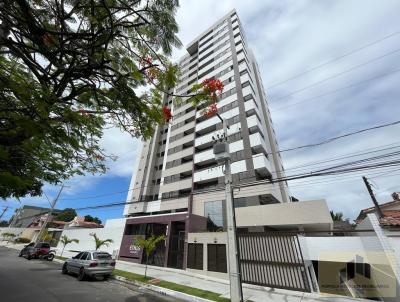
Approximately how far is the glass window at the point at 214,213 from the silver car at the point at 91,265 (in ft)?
42.7

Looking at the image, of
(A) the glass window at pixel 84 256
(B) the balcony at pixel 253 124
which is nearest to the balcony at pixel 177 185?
(B) the balcony at pixel 253 124

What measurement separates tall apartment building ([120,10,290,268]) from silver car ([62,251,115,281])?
571 centimetres

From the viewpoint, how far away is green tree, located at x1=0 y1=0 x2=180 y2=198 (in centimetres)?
358

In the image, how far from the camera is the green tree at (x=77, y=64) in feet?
11.7

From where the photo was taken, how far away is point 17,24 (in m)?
3.52

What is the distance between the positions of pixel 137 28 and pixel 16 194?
35.2ft

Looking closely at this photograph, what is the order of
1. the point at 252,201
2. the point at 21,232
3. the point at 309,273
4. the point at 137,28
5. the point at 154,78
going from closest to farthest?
1. the point at 137,28
2. the point at 154,78
3. the point at 309,273
4. the point at 252,201
5. the point at 21,232

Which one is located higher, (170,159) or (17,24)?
(170,159)

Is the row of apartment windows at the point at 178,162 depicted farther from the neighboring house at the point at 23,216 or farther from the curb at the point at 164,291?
the neighboring house at the point at 23,216

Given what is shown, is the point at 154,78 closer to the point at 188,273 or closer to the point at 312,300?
the point at 312,300

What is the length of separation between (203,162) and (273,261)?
76.5ft

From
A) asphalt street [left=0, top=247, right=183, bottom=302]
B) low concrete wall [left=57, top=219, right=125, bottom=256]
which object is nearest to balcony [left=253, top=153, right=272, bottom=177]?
low concrete wall [left=57, top=219, right=125, bottom=256]

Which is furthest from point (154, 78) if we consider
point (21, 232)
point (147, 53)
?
point (21, 232)

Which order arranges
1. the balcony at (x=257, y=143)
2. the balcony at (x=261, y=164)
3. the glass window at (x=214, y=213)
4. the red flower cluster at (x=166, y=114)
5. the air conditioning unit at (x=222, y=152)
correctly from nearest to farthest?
the red flower cluster at (x=166, y=114)
the air conditioning unit at (x=222, y=152)
the glass window at (x=214, y=213)
the balcony at (x=261, y=164)
the balcony at (x=257, y=143)
